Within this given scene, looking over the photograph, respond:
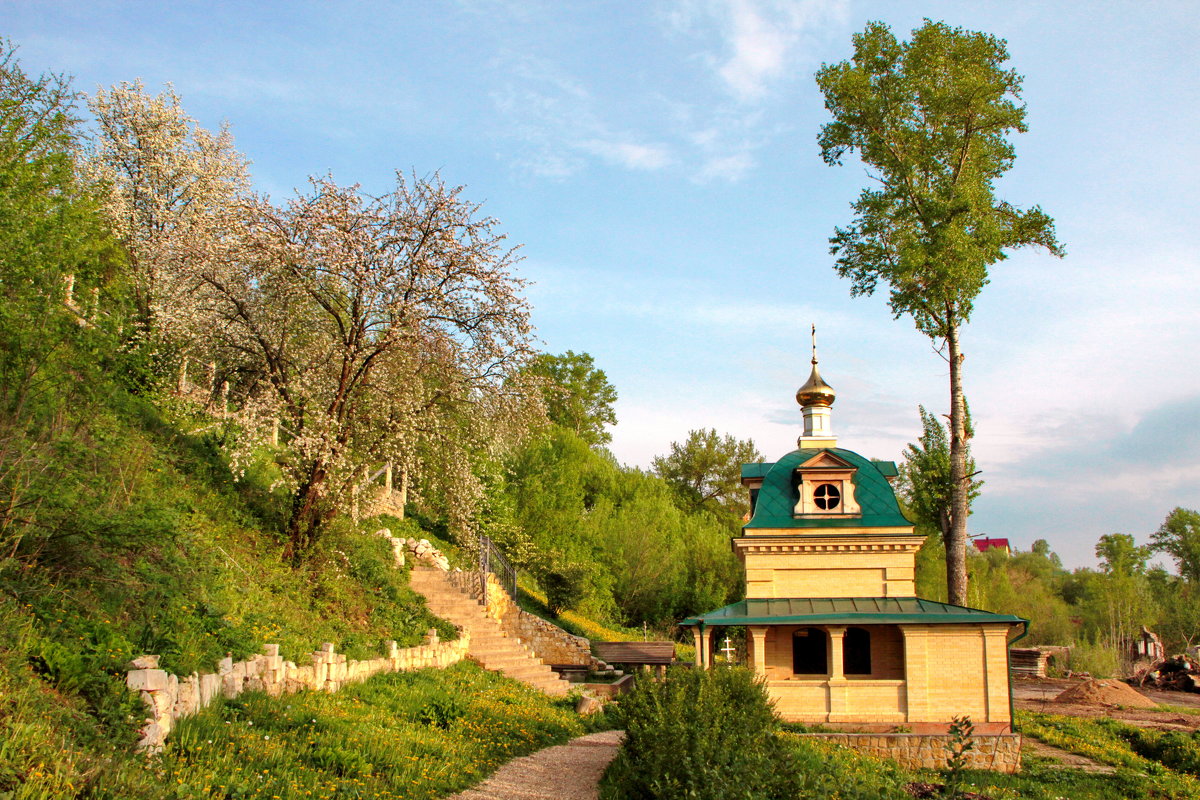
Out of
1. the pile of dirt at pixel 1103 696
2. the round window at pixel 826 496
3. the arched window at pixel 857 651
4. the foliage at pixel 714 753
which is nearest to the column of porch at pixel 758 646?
the arched window at pixel 857 651

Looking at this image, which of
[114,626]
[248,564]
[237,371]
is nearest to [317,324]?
[237,371]

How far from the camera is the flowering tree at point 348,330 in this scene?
45.9ft

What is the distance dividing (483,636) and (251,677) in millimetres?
9681

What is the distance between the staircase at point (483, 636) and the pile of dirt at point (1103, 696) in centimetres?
1447

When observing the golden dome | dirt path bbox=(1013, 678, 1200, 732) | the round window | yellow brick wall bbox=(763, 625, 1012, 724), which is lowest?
dirt path bbox=(1013, 678, 1200, 732)

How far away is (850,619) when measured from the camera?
1505cm

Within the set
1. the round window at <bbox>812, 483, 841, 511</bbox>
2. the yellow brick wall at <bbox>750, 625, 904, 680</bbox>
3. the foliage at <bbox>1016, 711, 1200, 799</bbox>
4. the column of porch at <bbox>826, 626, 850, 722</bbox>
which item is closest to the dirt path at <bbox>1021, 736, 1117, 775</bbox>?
the foliage at <bbox>1016, 711, 1200, 799</bbox>

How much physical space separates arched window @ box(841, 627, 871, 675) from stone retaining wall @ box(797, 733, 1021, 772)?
106 inches

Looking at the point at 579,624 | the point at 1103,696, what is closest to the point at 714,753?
the point at 1103,696

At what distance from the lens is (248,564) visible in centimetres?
1291

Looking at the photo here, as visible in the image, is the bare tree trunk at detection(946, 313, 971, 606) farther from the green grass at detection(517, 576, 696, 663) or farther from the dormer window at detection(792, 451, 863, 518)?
the green grass at detection(517, 576, 696, 663)

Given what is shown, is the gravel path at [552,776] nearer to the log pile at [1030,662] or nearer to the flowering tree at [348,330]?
the flowering tree at [348,330]

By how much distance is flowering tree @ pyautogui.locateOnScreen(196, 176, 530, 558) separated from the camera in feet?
45.9

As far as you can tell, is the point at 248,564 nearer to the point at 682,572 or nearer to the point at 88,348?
the point at 88,348
